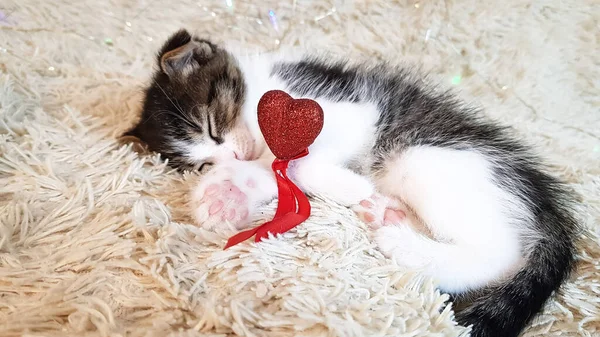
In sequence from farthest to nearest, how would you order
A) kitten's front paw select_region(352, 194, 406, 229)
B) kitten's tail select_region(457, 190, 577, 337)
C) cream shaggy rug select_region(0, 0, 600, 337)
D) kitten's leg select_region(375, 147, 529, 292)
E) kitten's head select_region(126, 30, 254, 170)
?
kitten's head select_region(126, 30, 254, 170) → kitten's front paw select_region(352, 194, 406, 229) → kitten's leg select_region(375, 147, 529, 292) → kitten's tail select_region(457, 190, 577, 337) → cream shaggy rug select_region(0, 0, 600, 337)

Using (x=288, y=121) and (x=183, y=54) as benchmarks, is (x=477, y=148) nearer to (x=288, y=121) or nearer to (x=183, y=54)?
(x=288, y=121)

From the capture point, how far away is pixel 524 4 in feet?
6.34

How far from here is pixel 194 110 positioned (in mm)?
1387

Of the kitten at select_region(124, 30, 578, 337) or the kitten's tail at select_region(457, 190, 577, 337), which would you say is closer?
the kitten's tail at select_region(457, 190, 577, 337)

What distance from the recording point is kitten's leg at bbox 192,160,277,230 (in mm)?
1085

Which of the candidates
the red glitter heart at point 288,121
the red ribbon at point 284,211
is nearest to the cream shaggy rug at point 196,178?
the red ribbon at point 284,211

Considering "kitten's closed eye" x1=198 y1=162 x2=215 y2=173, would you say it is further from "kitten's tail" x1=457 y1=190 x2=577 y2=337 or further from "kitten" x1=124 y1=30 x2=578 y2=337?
"kitten's tail" x1=457 y1=190 x2=577 y2=337

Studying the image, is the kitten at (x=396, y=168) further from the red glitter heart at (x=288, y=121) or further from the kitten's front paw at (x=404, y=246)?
the red glitter heart at (x=288, y=121)

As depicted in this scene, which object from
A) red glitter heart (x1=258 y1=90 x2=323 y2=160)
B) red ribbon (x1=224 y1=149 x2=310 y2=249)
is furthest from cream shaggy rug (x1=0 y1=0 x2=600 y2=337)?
red glitter heart (x1=258 y1=90 x2=323 y2=160)

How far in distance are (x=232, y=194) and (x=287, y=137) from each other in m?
0.21

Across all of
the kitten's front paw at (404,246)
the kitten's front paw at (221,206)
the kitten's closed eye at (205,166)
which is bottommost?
the kitten's closed eye at (205,166)

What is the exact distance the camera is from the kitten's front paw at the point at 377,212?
115 cm

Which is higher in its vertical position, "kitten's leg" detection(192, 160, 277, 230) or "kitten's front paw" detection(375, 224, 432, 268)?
"kitten's front paw" detection(375, 224, 432, 268)

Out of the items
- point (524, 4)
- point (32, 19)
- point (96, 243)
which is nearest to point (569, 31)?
point (524, 4)
